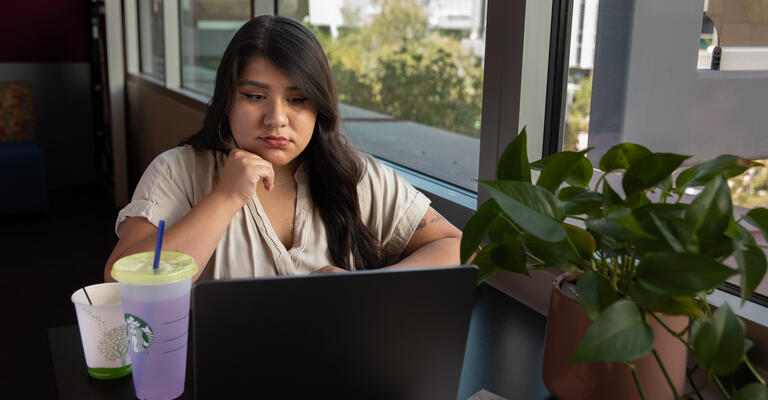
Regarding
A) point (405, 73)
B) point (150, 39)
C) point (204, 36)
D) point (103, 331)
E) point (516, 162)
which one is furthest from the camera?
point (150, 39)

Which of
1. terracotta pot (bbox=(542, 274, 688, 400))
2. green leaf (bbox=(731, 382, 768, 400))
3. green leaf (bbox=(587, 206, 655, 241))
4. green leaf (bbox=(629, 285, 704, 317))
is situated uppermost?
green leaf (bbox=(587, 206, 655, 241))

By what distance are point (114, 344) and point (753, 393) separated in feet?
2.57

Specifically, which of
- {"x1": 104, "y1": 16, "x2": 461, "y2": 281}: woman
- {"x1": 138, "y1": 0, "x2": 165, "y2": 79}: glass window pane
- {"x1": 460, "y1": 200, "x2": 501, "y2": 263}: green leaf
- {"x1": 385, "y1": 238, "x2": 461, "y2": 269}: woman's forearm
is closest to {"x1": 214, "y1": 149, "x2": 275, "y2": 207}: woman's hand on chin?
{"x1": 104, "y1": 16, "x2": 461, "y2": 281}: woman

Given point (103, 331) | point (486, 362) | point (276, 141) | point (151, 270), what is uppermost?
point (276, 141)

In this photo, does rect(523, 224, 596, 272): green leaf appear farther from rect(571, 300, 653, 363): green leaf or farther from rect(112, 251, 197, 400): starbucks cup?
rect(112, 251, 197, 400): starbucks cup

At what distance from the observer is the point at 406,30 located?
3.19 meters

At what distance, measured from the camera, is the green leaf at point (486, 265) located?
839 mm

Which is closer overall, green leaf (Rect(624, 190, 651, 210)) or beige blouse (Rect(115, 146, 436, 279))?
green leaf (Rect(624, 190, 651, 210))

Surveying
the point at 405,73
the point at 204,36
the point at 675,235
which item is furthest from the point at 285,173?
the point at 204,36

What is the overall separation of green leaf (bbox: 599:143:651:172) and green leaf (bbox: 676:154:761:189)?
0.25 ft

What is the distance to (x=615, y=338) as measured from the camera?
0.57 meters

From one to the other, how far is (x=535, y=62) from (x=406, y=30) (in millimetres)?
1873

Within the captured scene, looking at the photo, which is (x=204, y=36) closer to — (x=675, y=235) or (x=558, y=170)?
(x=558, y=170)

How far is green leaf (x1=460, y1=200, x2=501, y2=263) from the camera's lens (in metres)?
0.80
